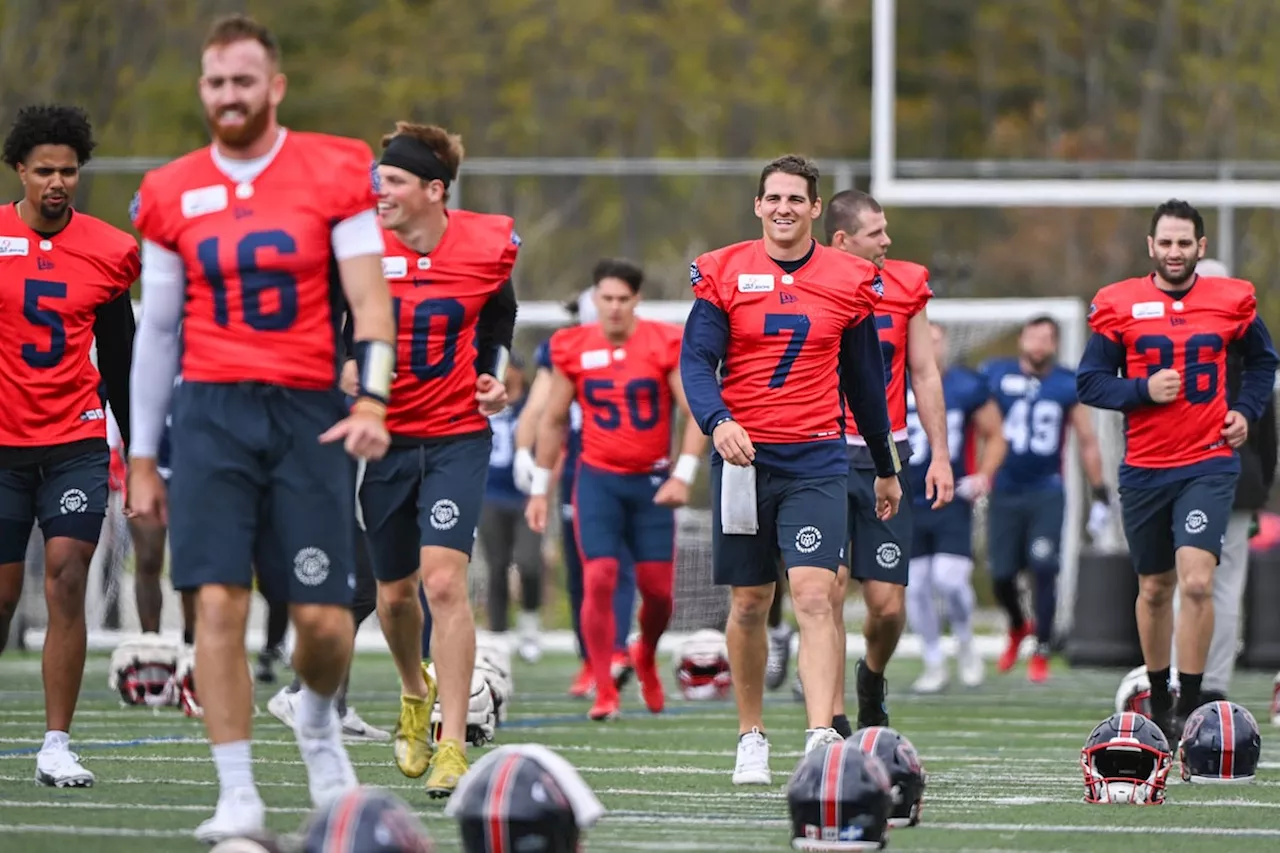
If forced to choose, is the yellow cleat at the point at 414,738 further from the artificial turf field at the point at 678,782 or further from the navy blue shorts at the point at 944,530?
the navy blue shorts at the point at 944,530

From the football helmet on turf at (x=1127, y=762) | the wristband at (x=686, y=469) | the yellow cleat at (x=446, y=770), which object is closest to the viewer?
the yellow cleat at (x=446, y=770)

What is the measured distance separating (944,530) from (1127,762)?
652cm

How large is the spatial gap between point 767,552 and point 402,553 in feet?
4.17

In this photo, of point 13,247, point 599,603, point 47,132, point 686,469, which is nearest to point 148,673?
point 599,603

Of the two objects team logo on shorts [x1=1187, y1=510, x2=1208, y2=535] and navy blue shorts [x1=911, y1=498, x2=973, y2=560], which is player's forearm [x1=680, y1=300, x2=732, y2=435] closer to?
team logo on shorts [x1=1187, y1=510, x2=1208, y2=535]

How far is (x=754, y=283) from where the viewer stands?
828 centimetres

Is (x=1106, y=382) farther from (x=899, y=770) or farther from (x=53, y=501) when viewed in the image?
(x=53, y=501)

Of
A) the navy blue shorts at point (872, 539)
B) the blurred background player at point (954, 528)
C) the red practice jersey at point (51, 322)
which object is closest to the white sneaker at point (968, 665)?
the blurred background player at point (954, 528)

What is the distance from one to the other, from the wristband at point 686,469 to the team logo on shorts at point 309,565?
216 inches

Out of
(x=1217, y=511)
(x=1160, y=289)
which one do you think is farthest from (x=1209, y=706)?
(x=1160, y=289)

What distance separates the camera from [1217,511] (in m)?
9.45

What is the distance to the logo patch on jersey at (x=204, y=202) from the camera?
620cm

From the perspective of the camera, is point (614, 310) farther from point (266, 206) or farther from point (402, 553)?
point (266, 206)

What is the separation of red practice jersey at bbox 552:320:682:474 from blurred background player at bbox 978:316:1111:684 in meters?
3.86
